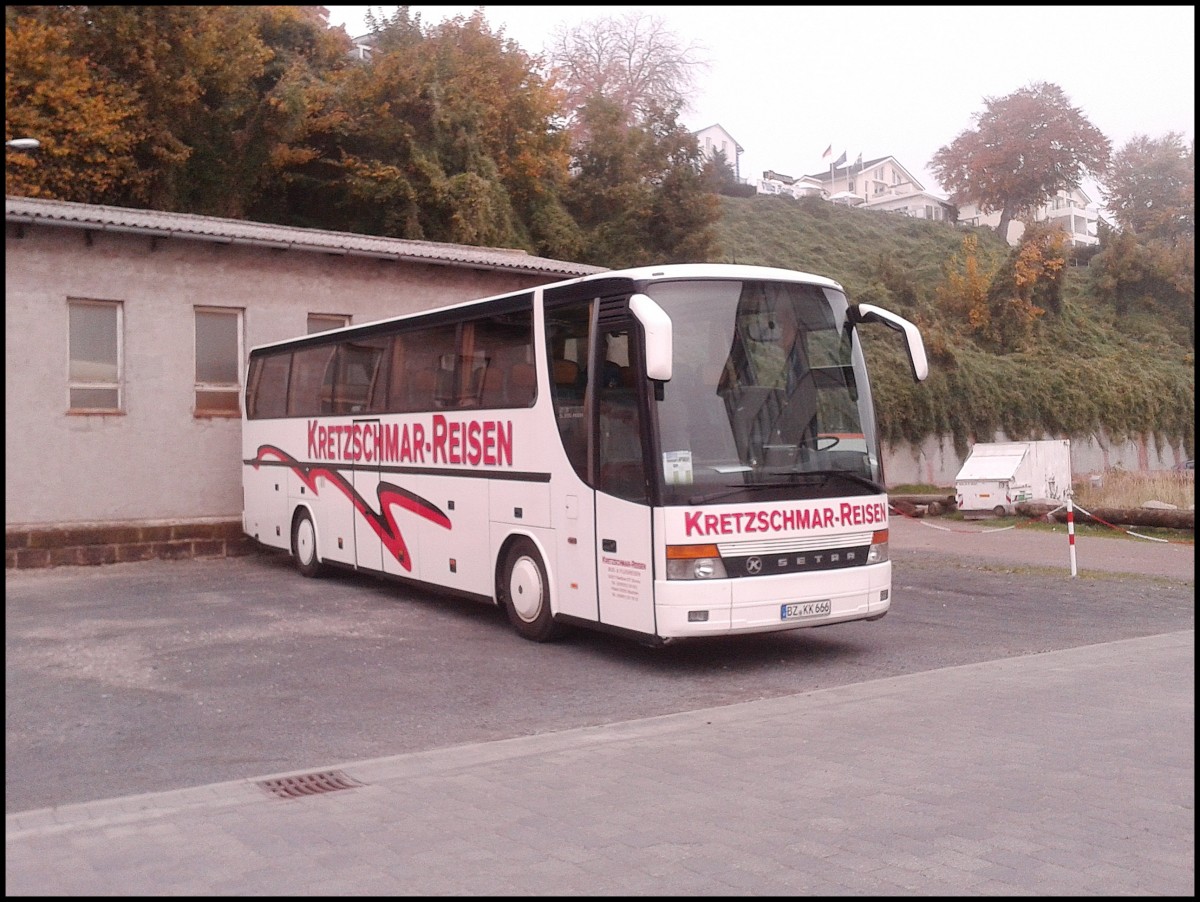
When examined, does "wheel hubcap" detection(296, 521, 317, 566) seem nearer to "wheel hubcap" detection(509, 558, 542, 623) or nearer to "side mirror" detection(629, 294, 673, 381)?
"wheel hubcap" detection(509, 558, 542, 623)

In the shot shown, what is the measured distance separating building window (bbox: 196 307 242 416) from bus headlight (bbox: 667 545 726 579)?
37.7ft

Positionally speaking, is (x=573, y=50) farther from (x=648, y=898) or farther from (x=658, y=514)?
(x=648, y=898)

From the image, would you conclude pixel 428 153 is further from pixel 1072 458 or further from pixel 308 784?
pixel 308 784

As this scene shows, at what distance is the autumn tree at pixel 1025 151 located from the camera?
59812 millimetres

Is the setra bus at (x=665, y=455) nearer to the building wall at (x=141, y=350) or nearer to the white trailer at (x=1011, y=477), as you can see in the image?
the building wall at (x=141, y=350)

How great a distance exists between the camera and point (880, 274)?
51.9 meters

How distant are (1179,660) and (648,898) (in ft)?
23.4

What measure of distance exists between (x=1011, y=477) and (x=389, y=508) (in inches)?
658

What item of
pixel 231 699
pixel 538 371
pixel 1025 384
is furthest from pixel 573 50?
pixel 231 699

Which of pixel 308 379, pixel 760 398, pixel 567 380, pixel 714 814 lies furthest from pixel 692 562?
pixel 308 379

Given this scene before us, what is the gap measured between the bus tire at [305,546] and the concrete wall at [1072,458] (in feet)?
70.3

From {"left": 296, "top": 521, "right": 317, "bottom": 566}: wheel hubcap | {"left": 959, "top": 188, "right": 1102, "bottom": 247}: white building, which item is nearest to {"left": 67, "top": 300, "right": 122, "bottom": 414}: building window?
{"left": 296, "top": 521, "right": 317, "bottom": 566}: wheel hubcap

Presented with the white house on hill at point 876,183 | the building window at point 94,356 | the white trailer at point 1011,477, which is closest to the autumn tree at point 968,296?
the white trailer at point 1011,477

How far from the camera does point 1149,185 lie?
214 ft
